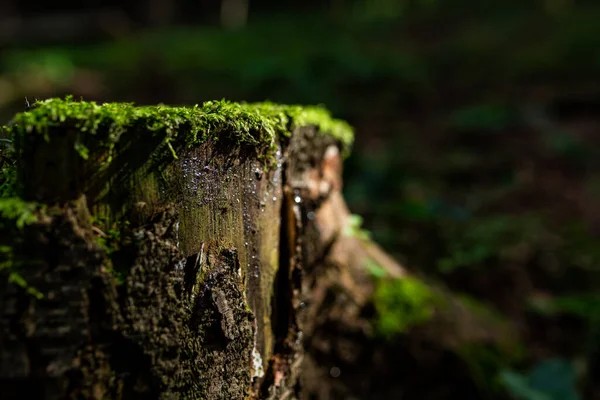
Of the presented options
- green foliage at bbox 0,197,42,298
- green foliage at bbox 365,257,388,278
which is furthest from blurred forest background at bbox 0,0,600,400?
green foliage at bbox 0,197,42,298

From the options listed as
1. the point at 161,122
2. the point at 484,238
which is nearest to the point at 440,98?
the point at 484,238

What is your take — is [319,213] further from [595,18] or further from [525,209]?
[595,18]

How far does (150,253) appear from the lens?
1.36 m

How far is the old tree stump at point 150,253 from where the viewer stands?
1.19 m

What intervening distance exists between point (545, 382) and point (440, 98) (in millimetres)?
6704

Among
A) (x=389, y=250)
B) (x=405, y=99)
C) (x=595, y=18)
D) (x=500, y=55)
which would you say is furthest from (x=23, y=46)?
(x=595, y=18)

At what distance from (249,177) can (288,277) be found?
44 cm

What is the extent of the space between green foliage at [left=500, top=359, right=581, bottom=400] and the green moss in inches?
84.8

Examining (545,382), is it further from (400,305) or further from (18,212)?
(18,212)

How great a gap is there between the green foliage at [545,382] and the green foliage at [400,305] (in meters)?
0.60

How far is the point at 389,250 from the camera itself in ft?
13.9

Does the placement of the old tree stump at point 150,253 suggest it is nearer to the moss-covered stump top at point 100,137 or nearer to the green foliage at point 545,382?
the moss-covered stump top at point 100,137

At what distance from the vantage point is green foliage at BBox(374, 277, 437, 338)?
2758mm

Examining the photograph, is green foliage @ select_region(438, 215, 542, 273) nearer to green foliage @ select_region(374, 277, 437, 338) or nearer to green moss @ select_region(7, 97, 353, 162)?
green foliage @ select_region(374, 277, 437, 338)
